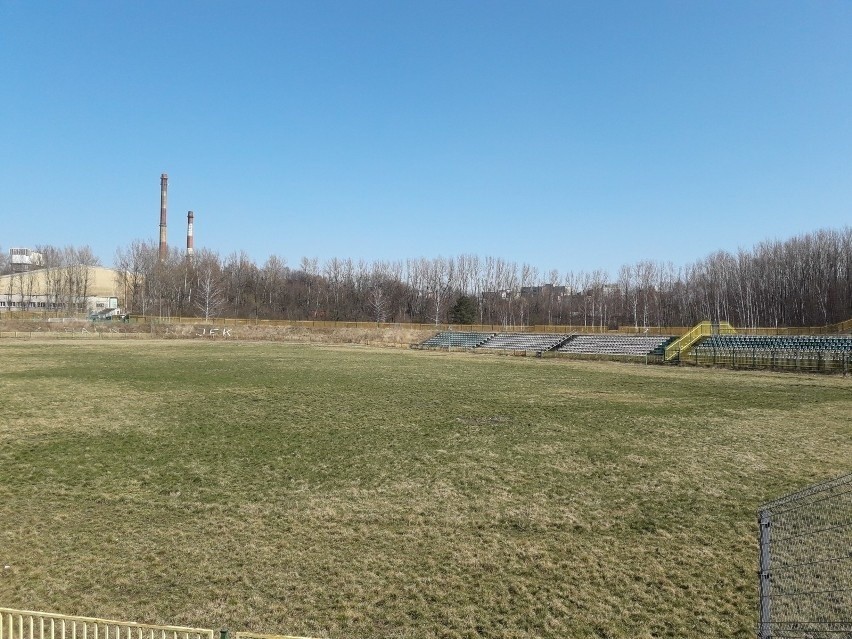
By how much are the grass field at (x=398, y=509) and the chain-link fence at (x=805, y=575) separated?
357 mm

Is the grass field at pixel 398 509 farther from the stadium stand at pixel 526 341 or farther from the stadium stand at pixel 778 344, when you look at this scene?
the stadium stand at pixel 526 341

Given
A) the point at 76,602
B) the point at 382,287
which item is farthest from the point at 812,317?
the point at 76,602

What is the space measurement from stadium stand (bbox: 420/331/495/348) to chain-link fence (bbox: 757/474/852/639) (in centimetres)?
4987

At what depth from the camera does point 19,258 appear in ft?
411

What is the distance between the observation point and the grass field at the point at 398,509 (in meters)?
5.71

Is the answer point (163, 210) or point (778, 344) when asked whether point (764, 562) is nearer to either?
point (778, 344)

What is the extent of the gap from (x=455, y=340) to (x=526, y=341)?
356 inches

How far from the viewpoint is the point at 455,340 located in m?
62.5

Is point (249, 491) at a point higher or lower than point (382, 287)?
lower

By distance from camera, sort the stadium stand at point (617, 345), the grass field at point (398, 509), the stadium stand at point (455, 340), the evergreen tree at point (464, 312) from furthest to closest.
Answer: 1. the evergreen tree at point (464, 312)
2. the stadium stand at point (455, 340)
3. the stadium stand at point (617, 345)
4. the grass field at point (398, 509)

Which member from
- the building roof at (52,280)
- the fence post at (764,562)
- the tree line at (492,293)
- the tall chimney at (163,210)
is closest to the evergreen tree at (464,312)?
the tree line at (492,293)

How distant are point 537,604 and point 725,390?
71.7ft

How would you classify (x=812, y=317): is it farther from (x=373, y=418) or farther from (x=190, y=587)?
(x=190, y=587)

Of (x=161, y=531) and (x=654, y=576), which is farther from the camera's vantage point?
(x=161, y=531)
